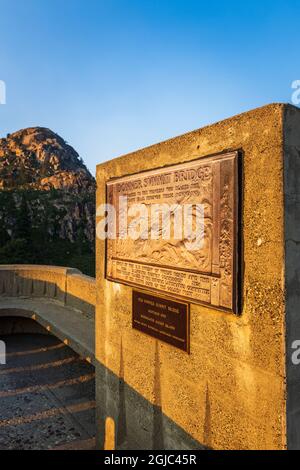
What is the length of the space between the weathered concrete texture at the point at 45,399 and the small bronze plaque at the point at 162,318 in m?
2.99

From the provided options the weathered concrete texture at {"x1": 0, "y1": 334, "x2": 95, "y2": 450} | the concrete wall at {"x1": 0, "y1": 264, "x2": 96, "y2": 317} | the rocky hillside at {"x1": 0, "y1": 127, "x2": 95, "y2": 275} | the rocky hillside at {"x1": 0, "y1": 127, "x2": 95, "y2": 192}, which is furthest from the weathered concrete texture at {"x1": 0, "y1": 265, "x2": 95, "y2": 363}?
the rocky hillside at {"x1": 0, "y1": 127, "x2": 95, "y2": 192}

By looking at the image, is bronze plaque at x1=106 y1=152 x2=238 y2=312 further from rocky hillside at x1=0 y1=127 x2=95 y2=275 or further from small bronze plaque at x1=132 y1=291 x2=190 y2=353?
rocky hillside at x1=0 y1=127 x2=95 y2=275

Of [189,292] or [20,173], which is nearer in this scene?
[189,292]

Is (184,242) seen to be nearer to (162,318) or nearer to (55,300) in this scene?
(162,318)

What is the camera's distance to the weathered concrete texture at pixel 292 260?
2463mm

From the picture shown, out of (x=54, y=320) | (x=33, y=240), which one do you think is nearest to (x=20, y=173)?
(x=33, y=240)

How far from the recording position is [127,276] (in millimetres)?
4156

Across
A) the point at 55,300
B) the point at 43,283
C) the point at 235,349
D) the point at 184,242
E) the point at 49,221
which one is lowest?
the point at 55,300

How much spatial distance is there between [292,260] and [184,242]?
1.08 meters

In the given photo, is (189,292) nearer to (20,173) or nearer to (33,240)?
(33,240)

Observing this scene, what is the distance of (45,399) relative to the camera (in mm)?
6930

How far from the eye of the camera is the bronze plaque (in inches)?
110

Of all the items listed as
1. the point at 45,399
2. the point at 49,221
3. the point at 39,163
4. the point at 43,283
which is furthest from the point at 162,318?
the point at 39,163

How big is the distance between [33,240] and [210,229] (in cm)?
4131
